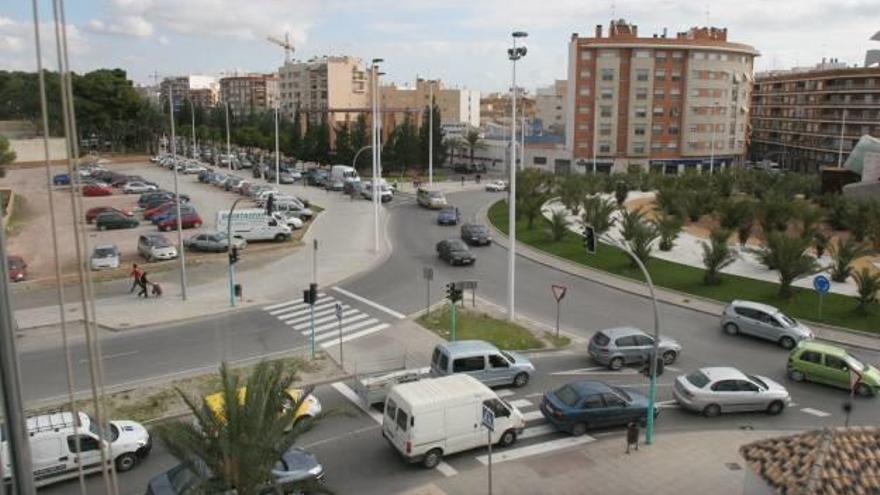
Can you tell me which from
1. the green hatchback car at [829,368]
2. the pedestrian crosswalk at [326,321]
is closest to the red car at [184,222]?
the pedestrian crosswalk at [326,321]

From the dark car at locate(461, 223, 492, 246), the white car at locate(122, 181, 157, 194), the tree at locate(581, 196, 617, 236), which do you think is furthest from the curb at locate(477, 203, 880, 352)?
the white car at locate(122, 181, 157, 194)

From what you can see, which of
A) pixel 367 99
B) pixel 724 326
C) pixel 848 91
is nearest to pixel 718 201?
pixel 724 326

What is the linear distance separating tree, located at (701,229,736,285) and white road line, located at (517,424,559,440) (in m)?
16.6

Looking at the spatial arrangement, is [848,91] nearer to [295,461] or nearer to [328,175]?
[328,175]

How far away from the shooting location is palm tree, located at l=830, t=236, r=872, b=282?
101 feet

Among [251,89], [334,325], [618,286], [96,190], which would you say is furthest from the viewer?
[251,89]

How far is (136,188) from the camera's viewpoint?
62.8m

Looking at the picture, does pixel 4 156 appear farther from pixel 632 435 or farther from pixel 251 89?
pixel 251 89

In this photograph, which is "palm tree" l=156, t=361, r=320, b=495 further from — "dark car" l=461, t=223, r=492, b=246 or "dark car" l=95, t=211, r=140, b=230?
"dark car" l=95, t=211, r=140, b=230

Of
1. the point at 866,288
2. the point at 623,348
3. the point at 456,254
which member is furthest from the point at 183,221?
the point at 866,288

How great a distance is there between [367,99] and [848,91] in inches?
3160

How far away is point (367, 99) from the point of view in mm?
138625

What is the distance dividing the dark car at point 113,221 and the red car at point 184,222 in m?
2.36

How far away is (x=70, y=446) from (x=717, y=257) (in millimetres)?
25578
